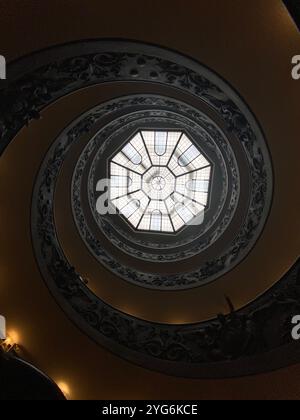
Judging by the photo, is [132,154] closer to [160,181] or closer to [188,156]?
[160,181]

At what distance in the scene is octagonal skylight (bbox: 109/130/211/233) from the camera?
37.5 ft

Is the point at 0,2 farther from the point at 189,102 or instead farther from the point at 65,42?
the point at 189,102

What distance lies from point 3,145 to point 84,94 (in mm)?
1903

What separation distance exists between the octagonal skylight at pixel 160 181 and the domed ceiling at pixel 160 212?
0.16 ft

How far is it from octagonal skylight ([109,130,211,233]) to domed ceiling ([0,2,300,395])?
49 millimetres

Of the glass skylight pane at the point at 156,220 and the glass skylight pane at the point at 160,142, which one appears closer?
the glass skylight pane at the point at 160,142

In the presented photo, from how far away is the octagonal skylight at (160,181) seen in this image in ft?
37.5

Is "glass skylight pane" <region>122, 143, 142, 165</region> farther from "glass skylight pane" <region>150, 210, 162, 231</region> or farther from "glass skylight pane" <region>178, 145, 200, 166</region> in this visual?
"glass skylight pane" <region>150, 210, 162, 231</region>

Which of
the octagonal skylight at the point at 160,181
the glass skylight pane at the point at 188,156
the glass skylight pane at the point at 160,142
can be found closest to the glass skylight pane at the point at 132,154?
the octagonal skylight at the point at 160,181

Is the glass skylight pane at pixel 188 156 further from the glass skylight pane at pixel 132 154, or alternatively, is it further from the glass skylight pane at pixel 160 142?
the glass skylight pane at pixel 132 154

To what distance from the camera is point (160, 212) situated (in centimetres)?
1230

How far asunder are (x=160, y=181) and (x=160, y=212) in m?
1.04

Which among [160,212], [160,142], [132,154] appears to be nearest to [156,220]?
[160,212]

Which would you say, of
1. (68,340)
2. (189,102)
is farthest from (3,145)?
(68,340)
